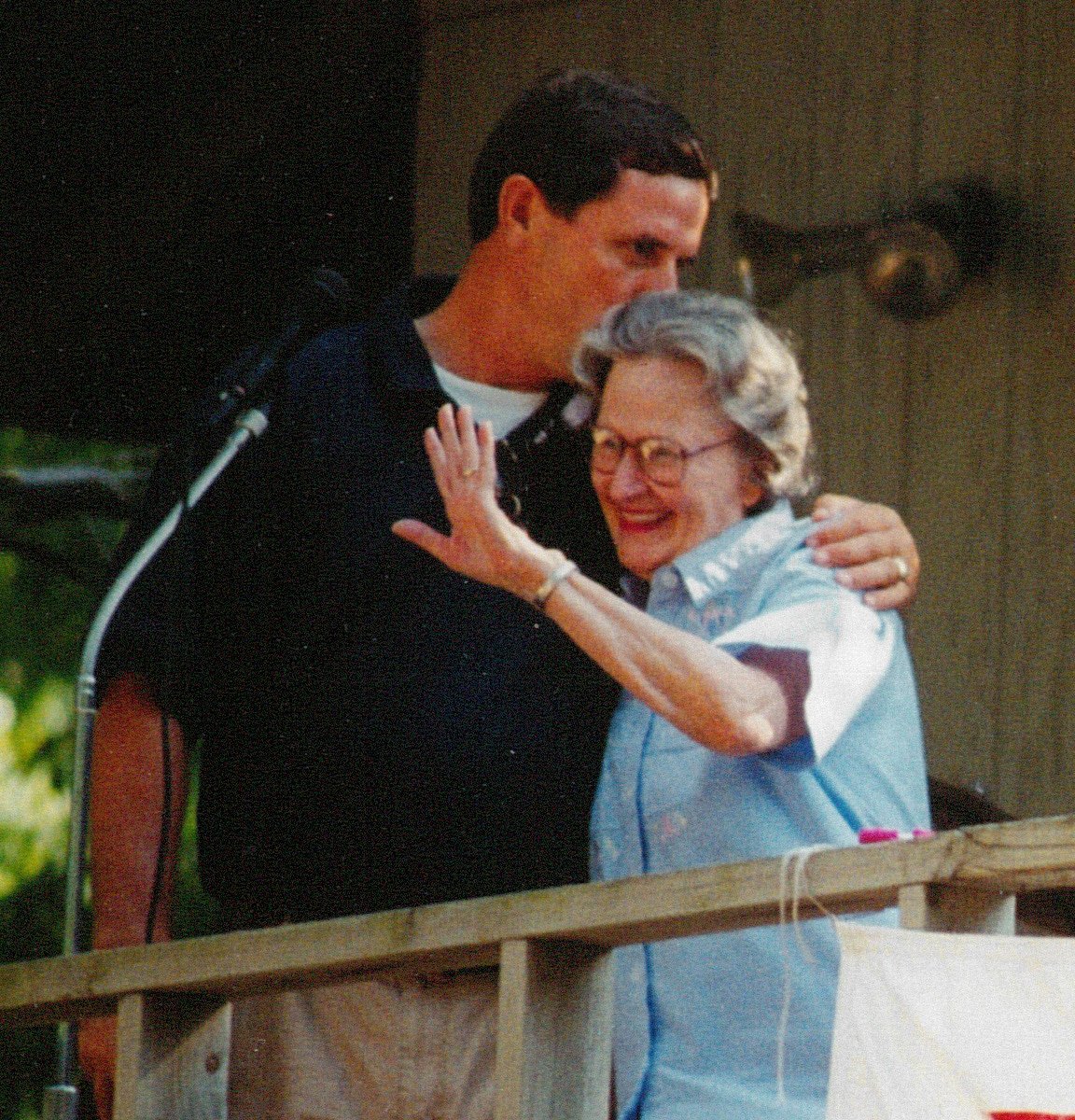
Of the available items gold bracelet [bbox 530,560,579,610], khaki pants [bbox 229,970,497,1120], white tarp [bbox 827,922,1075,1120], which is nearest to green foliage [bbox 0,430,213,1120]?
khaki pants [bbox 229,970,497,1120]

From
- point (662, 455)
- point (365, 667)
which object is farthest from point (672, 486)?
point (365, 667)

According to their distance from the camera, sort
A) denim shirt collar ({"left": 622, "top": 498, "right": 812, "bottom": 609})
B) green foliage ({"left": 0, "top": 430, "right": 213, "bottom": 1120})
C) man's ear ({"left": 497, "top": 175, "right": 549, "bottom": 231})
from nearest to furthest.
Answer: denim shirt collar ({"left": 622, "top": 498, "right": 812, "bottom": 609}), man's ear ({"left": 497, "top": 175, "right": 549, "bottom": 231}), green foliage ({"left": 0, "top": 430, "right": 213, "bottom": 1120})

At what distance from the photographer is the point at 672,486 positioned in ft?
8.34

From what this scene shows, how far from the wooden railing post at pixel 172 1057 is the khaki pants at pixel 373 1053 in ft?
1.25

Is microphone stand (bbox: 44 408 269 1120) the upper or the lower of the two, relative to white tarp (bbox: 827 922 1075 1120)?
upper

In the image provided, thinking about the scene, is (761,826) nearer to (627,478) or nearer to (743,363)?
(627,478)

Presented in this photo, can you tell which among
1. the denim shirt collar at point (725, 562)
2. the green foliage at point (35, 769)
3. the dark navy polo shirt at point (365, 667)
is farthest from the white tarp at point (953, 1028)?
the green foliage at point (35, 769)

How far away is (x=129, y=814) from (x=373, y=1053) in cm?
43

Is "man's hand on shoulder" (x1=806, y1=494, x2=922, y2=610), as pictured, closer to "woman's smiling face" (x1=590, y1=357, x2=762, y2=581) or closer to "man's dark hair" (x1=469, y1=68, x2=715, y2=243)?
"woman's smiling face" (x1=590, y1=357, x2=762, y2=581)

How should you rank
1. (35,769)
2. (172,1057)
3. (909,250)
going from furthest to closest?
(35,769)
(909,250)
(172,1057)

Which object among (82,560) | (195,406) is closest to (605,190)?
(195,406)

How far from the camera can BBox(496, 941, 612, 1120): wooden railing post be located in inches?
76.3

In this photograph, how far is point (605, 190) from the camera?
305 cm

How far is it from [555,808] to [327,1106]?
45 centimetres
